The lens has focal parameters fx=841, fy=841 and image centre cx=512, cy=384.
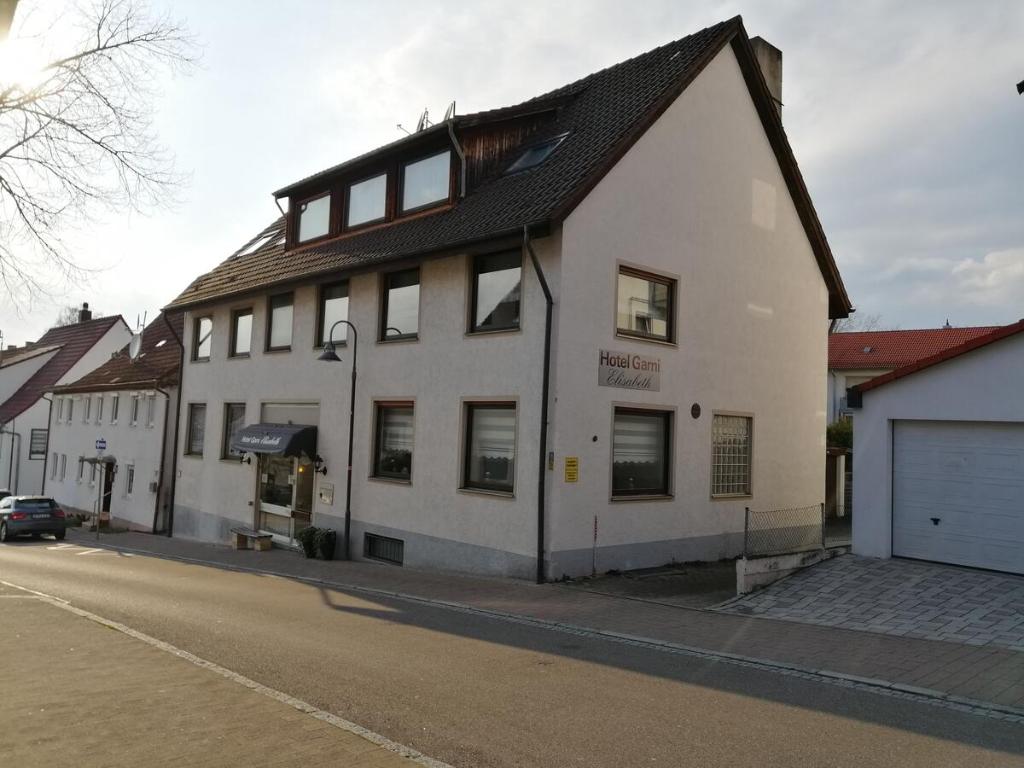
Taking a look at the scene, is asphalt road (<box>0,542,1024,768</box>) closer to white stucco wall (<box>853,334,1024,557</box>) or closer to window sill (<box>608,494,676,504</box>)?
window sill (<box>608,494,676,504</box>)

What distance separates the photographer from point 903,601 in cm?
1098

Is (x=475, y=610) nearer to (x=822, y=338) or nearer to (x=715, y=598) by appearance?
(x=715, y=598)

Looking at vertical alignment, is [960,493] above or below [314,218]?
below

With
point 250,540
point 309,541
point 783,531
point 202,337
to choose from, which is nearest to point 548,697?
point 783,531

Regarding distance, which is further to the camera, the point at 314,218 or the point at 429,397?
the point at 314,218

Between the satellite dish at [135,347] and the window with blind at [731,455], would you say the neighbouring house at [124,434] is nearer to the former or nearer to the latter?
the satellite dish at [135,347]

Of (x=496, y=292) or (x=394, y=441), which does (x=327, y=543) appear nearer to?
(x=394, y=441)

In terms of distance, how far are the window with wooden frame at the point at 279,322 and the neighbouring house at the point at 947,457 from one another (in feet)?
43.0

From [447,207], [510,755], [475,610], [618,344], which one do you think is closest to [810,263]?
[618,344]

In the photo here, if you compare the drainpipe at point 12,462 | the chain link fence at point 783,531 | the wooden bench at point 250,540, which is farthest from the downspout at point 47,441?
the chain link fence at point 783,531

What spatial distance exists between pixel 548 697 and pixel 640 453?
325 inches

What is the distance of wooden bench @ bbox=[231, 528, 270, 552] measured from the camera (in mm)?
20375

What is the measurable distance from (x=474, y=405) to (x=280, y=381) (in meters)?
7.38

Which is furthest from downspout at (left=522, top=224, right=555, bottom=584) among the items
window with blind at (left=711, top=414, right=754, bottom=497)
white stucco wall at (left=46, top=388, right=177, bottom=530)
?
white stucco wall at (left=46, top=388, right=177, bottom=530)
